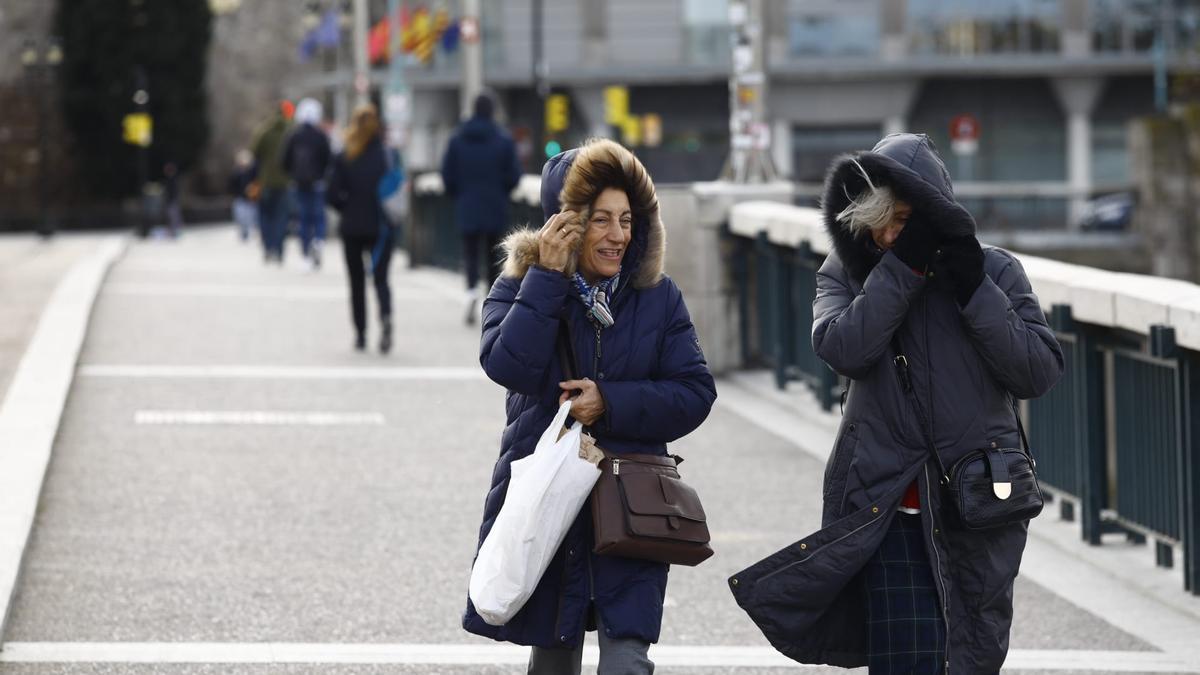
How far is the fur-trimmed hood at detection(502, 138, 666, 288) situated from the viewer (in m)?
4.80

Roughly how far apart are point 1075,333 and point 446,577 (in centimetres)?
261

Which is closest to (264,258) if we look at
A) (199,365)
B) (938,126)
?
(199,365)

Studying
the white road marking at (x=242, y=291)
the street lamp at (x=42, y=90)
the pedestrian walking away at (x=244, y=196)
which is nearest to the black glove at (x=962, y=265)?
the white road marking at (x=242, y=291)

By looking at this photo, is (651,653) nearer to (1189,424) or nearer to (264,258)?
(1189,424)

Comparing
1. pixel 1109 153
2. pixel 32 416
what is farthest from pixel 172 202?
pixel 32 416

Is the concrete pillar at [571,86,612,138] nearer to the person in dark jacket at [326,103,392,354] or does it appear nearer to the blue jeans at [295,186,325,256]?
the blue jeans at [295,186,325,256]

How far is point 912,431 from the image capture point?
4852 millimetres

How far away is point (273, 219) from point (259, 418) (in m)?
15.7

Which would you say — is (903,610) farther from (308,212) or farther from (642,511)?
(308,212)

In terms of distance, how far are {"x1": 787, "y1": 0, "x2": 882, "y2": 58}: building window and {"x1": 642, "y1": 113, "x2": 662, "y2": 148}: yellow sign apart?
426 cm

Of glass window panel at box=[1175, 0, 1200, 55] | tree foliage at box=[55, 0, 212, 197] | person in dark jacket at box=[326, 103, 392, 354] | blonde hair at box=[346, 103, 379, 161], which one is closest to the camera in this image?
person in dark jacket at box=[326, 103, 392, 354]

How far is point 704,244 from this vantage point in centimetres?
1447

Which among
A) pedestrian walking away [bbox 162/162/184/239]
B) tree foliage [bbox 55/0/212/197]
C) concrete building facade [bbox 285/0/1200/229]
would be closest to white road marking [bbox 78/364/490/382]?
pedestrian walking away [bbox 162/162/184/239]

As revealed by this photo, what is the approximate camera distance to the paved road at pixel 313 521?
6.82 metres
